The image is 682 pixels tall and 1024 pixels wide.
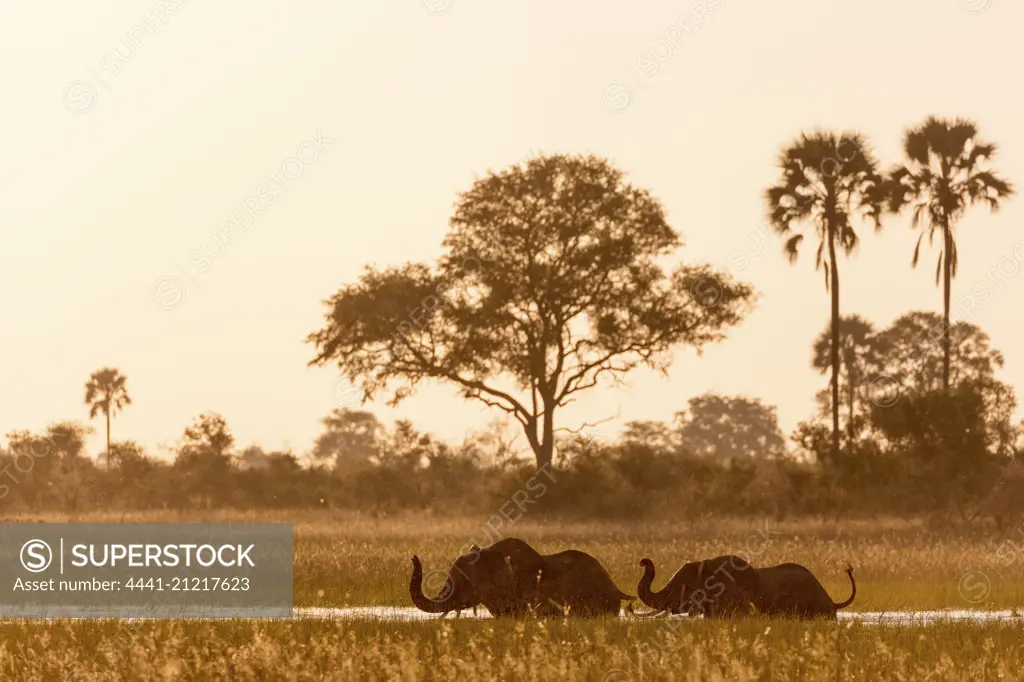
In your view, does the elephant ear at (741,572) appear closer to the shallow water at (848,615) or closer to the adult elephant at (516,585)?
the shallow water at (848,615)

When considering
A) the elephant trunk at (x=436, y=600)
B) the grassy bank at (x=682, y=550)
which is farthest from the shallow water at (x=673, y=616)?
the grassy bank at (x=682, y=550)

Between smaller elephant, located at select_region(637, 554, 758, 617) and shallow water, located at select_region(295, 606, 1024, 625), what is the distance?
200 millimetres

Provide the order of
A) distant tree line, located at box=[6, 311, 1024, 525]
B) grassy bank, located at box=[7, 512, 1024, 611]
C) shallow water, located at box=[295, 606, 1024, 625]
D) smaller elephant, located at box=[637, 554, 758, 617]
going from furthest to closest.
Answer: distant tree line, located at box=[6, 311, 1024, 525] → grassy bank, located at box=[7, 512, 1024, 611] → shallow water, located at box=[295, 606, 1024, 625] → smaller elephant, located at box=[637, 554, 758, 617]

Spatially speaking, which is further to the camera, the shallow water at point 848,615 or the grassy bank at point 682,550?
the grassy bank at point 682,550

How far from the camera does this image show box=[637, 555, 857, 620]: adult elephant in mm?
15672

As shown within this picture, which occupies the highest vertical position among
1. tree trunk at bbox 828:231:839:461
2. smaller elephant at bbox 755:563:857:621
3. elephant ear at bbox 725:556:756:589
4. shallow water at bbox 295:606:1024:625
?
tree trunk at bbox 828:231:839:461

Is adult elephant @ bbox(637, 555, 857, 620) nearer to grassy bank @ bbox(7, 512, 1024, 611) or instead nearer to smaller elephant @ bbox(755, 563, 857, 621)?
smaller elephant @ bbox(755, 563, 857, 621)

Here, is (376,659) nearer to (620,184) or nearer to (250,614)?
(250,614)

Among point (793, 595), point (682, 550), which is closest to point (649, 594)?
point (793, 595)

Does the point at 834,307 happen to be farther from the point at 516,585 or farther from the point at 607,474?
the point at 516,585

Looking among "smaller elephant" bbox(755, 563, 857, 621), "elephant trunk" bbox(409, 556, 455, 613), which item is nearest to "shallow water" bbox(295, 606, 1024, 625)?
"elephant trunk" bbox(409, 556, 455, 613)

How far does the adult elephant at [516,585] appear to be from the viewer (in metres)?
15.7

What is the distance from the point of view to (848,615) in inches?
698

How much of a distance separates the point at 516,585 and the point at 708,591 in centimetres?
198
